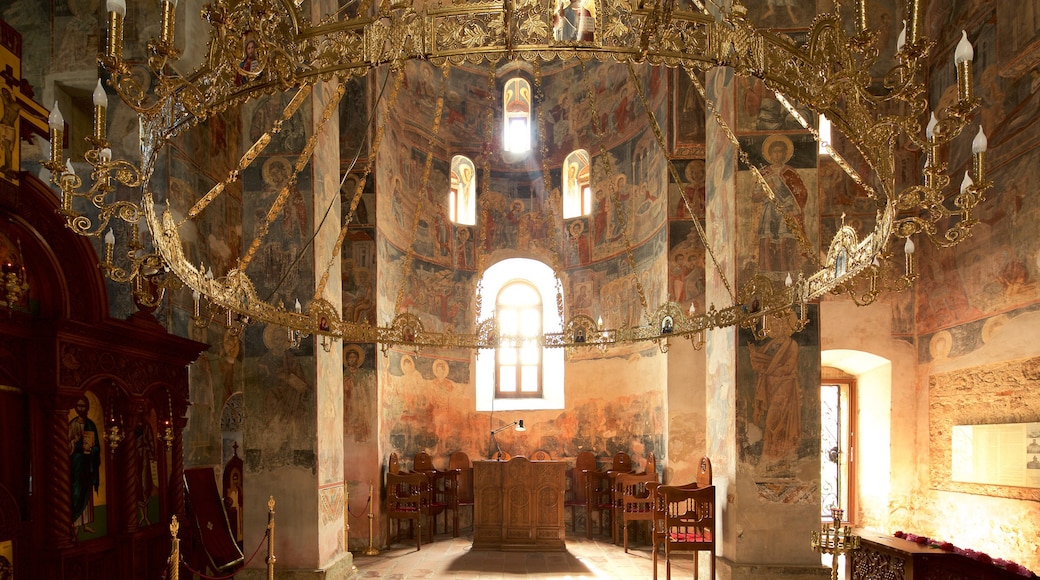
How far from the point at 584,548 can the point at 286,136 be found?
9.40 metres

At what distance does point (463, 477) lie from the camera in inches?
722

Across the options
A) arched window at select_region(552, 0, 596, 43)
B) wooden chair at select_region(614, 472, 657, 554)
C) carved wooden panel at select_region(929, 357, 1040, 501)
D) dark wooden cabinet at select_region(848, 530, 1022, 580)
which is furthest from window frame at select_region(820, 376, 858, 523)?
arched window at select_region(552, 0, 596, 43)

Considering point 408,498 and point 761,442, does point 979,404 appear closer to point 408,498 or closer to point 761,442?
point 761,442

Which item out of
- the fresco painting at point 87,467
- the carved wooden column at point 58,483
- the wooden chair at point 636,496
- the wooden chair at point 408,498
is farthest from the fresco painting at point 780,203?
the carved wooden column at point 58,483

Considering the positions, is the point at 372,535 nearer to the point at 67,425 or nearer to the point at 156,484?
the point at 156,484

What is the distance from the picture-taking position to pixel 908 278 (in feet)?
19.6

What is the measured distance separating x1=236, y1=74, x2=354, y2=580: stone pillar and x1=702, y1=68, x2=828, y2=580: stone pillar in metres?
5.51

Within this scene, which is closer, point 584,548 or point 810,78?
point 810,78

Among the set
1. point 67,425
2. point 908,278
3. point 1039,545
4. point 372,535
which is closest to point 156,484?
point 67,425

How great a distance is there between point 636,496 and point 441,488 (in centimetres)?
467

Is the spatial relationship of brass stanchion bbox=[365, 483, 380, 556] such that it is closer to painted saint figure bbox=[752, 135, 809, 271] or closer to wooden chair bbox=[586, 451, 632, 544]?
wooden chair bbox=[586, 451, 632, 544]

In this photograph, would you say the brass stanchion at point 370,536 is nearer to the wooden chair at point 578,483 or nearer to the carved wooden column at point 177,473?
the carved wooden column at point 177,473

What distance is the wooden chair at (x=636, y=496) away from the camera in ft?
48.0

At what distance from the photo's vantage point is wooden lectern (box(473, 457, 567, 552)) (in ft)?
46.8
